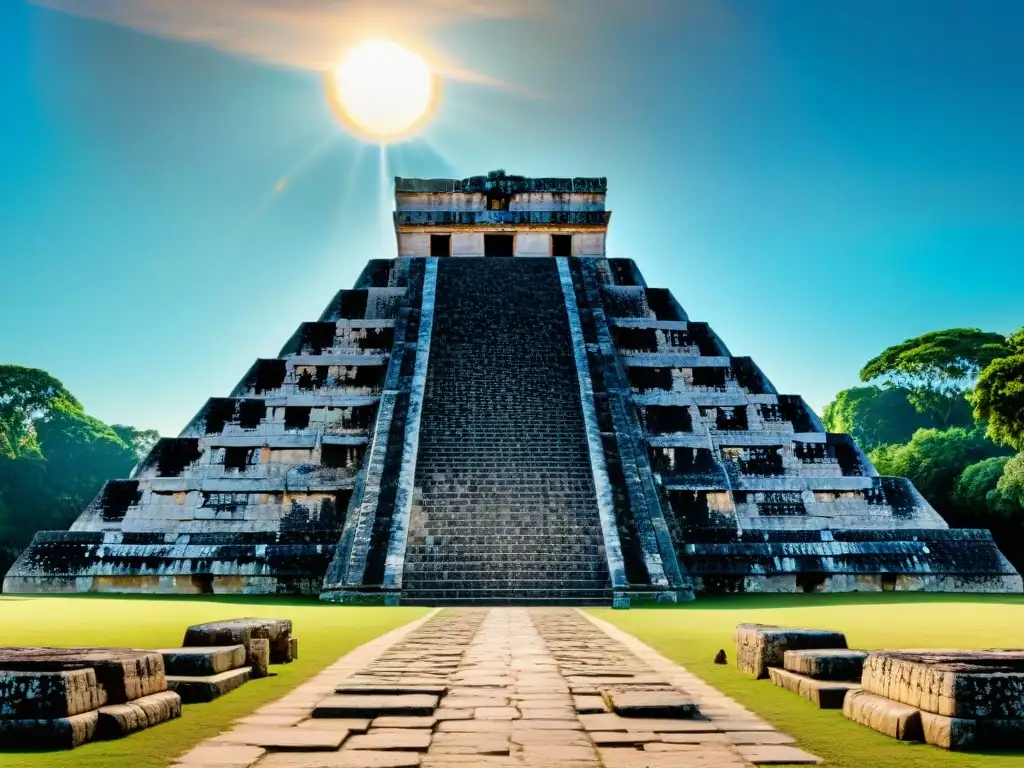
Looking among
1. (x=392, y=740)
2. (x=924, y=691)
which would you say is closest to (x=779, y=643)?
(x=924, y=691)

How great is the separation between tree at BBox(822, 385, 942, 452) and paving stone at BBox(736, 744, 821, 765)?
142ft

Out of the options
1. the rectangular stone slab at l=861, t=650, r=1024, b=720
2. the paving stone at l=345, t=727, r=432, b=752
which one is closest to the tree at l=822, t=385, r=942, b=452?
the rectangular stone slab at l=861, t=650, r=1024, b=720

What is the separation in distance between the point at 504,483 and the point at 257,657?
9353 millimetres

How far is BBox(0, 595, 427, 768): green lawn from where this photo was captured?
134 inches

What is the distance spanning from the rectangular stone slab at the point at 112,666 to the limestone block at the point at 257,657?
3.25 feet

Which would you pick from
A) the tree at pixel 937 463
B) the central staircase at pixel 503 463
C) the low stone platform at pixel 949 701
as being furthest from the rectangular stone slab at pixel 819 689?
the tree at pixel 937 463

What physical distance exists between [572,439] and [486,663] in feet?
33.7

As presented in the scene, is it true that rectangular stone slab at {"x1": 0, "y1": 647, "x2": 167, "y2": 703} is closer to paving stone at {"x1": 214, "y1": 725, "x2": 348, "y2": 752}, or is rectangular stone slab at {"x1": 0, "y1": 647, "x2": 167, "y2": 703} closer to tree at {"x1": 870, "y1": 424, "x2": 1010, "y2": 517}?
paving stone at {"x1": 214, "y1": 725, "x2": 348, "y2": 752}

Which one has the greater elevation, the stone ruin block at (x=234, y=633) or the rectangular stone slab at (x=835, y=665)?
the stone ruin block at (x=234, y=633)

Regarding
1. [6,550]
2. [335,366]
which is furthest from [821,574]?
[6,550]

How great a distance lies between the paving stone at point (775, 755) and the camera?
324 cm

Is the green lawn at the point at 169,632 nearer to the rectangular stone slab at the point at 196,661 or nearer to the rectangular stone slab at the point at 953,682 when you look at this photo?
the rectangular stone slab at the point at 196,661

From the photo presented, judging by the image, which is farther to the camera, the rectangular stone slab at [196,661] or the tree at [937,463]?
the tree at [937,463]

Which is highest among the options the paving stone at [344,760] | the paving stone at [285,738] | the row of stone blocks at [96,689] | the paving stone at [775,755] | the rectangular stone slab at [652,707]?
the row of stone blocks at [96,689]
